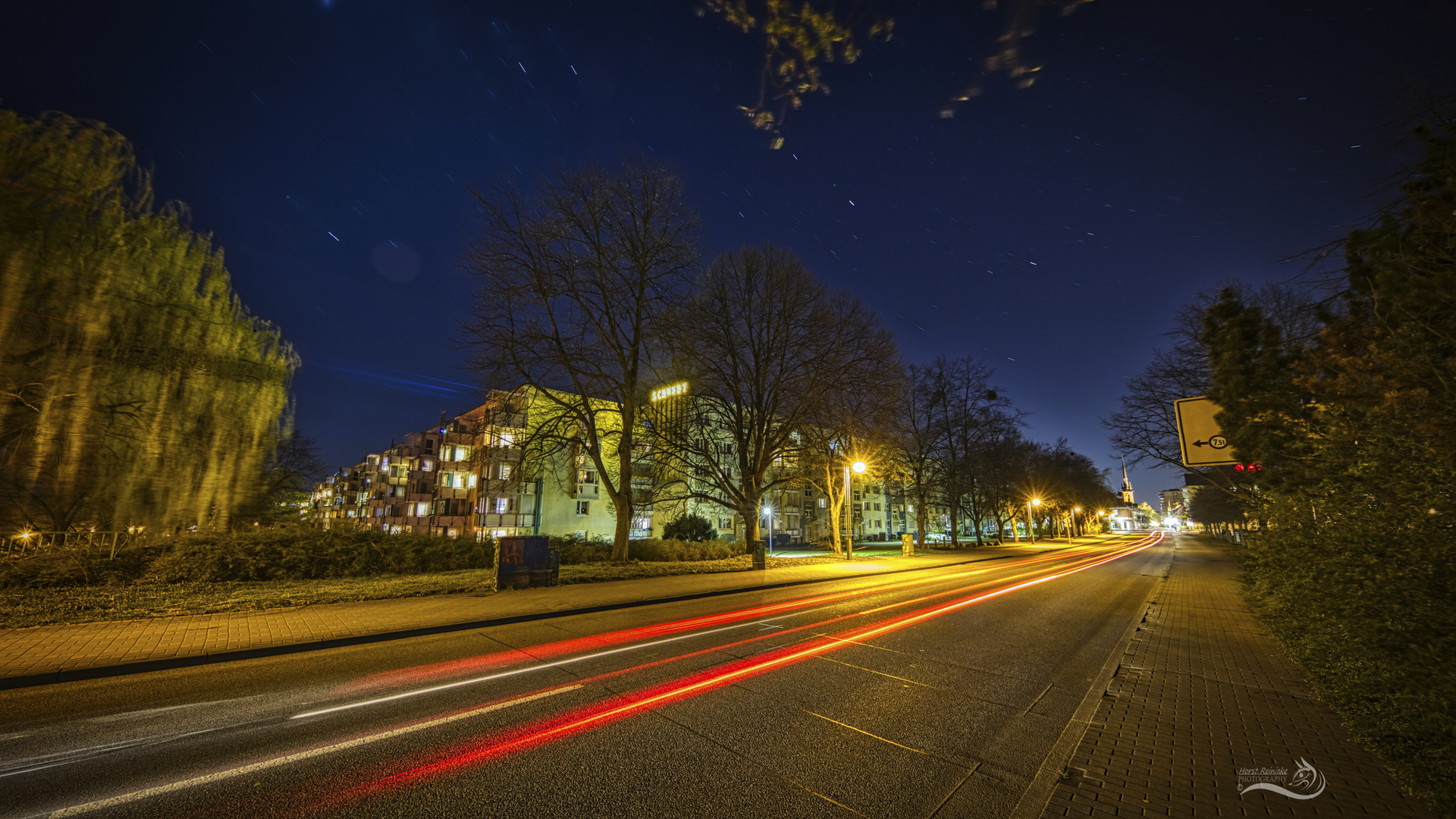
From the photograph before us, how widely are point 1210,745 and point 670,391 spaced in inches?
840

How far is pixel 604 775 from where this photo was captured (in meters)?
3.75

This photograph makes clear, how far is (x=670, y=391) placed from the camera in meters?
24.2

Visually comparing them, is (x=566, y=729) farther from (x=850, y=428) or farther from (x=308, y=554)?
(x=850, y=428)

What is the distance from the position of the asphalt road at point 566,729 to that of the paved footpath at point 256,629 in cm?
29

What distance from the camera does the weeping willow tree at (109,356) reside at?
10023 millimetres

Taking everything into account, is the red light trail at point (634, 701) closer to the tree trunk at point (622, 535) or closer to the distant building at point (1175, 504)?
the tree trunk at point (622, 535)

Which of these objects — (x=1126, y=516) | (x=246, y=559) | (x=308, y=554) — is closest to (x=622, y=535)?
(x=308, y=554)

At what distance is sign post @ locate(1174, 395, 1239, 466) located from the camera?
9.17 metres

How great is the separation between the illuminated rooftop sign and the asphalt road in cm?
1526

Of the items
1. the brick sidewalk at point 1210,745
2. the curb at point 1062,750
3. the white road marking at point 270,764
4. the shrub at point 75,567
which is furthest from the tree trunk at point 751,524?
the shrub at point 75,567

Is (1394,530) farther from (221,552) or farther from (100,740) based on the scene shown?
(221,552)

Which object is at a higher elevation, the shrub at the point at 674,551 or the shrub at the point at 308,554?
the shrub at the point at 308,554

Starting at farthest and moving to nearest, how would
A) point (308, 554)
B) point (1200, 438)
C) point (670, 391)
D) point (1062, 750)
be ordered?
point (670, 391) → point (308, 554) → point (1200, 438) → point (1062, 750)

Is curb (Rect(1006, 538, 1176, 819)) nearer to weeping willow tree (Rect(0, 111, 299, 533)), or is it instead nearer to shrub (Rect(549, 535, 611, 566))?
shrub (Rect(549, 535, 611, 566))
